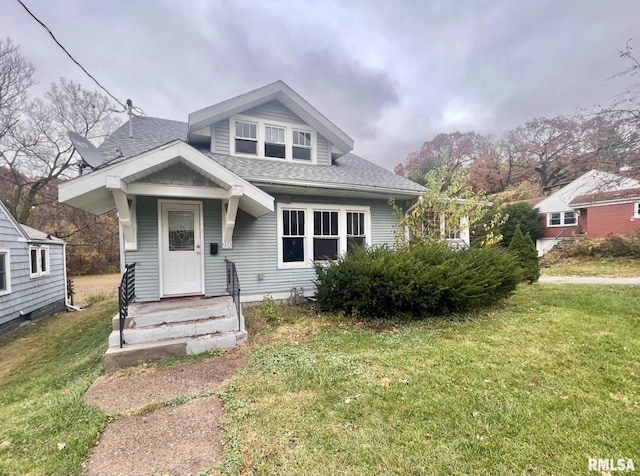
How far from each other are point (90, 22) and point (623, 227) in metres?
29.0

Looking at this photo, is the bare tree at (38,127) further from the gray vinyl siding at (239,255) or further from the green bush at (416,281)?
the green bush at (416,281)

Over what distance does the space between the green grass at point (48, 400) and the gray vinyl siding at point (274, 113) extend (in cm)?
654

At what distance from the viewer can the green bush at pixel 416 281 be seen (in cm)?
551

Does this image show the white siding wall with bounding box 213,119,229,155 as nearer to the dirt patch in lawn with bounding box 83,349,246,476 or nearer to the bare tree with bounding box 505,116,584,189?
the dirt patch in lawn with bounding box 83,349,246,476

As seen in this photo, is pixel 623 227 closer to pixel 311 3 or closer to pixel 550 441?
pixel 311 3

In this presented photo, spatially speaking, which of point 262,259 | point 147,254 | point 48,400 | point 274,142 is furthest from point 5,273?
point 274,142

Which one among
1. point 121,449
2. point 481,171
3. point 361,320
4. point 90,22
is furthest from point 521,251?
point 481,171

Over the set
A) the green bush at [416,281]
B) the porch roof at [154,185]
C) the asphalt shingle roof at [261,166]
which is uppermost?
the asphalt shingle roof at [261,166]

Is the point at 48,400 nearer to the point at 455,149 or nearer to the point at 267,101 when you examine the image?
the point at 267,101

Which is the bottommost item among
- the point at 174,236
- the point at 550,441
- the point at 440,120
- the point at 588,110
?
the point at 550,441

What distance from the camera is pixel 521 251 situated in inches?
401

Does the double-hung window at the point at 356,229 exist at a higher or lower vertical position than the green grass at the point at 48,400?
higher

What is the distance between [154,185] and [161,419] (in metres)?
3.79

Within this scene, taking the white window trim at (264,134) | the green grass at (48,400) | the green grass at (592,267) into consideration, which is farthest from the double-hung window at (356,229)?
the green grass at (592,267)
